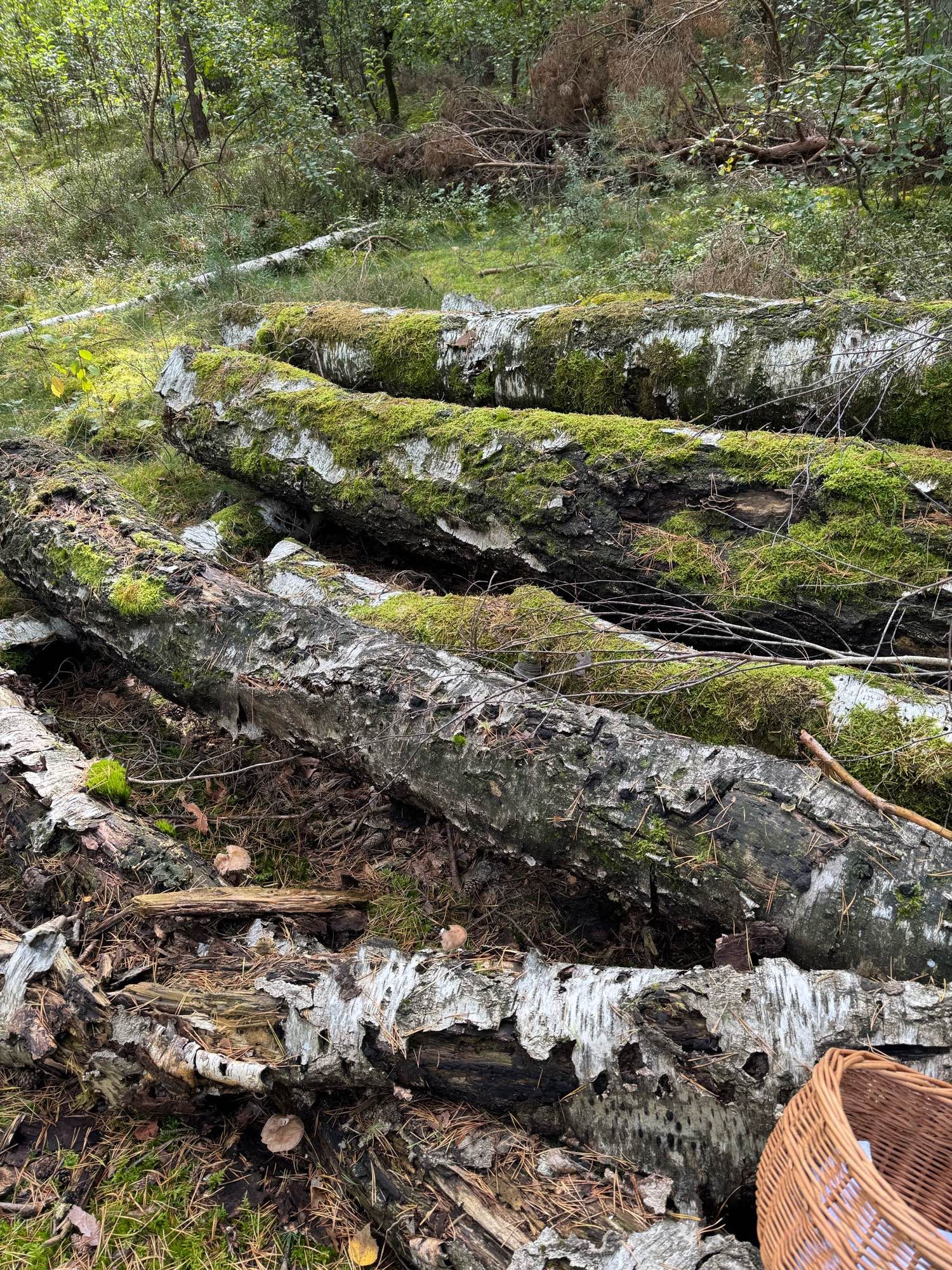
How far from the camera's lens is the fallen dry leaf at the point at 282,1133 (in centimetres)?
209

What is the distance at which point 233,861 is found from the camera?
2953 millimetres

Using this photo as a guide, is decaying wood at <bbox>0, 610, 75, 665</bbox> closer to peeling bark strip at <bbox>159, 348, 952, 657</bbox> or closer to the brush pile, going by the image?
the brush pile

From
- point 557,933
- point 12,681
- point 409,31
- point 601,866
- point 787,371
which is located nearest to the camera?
point 601,866

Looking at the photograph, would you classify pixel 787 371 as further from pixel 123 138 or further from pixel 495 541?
pixel 123 138

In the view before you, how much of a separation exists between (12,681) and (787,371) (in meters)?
4.20

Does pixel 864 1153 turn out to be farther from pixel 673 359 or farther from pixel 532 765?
pixel 673 359

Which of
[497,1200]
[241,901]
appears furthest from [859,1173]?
[241,901]

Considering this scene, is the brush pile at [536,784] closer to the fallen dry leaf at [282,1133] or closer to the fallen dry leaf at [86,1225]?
the fallen dry leaf at [282,1133]

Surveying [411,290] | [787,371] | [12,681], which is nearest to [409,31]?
[411,290]

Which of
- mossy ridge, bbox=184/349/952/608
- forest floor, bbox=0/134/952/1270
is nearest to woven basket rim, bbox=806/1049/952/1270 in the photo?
forest floor, bbox=0/134/952/1270

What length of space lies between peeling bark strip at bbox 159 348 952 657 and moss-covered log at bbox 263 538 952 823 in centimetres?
26

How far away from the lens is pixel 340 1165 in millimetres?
2006

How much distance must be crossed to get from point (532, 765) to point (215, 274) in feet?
25.5

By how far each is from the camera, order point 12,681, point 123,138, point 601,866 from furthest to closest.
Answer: point 123,138 → point 12,681 → point 601,866
